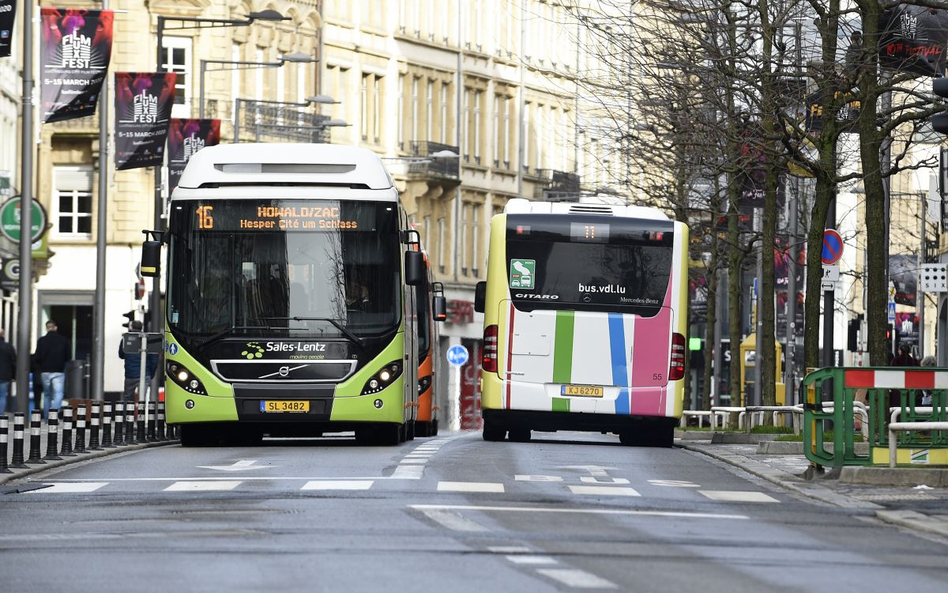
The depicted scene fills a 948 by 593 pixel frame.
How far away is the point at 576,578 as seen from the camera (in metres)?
11.7

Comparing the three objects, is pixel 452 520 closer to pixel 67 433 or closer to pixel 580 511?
pixel 580 511

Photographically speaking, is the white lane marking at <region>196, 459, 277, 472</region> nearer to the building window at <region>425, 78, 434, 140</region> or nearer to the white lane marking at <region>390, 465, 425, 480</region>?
the white lane marking at <region>390, 465, 425, 480</region>

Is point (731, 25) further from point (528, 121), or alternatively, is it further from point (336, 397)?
point (528, 121)

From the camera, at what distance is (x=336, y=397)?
2742 centimetres

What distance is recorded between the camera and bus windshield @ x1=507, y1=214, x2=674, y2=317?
103ft

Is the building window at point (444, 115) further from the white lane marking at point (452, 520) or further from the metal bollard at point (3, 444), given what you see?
the white lane marking at point (452, 520)

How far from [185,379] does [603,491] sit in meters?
8.97

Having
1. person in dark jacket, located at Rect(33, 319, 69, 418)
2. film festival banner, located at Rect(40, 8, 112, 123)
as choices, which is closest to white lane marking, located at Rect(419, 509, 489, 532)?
film festival banner, located at Rect(40, 8, 112, 123)

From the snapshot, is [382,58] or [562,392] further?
[382,58]

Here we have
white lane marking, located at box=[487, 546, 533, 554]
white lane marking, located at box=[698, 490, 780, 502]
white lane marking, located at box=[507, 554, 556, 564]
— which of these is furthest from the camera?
white lane marking, located at box=[698, 490, 780, 502]

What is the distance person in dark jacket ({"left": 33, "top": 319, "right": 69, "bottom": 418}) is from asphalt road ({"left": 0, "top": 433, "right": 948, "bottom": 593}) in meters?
18.7

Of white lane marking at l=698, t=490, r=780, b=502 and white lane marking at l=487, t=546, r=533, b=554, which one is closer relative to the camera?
white lane marking at l=487, t=546, r=533, b=554

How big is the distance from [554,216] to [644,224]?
1149 millimetres

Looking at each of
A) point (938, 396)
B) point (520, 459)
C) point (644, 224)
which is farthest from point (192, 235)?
point (938, 396)
